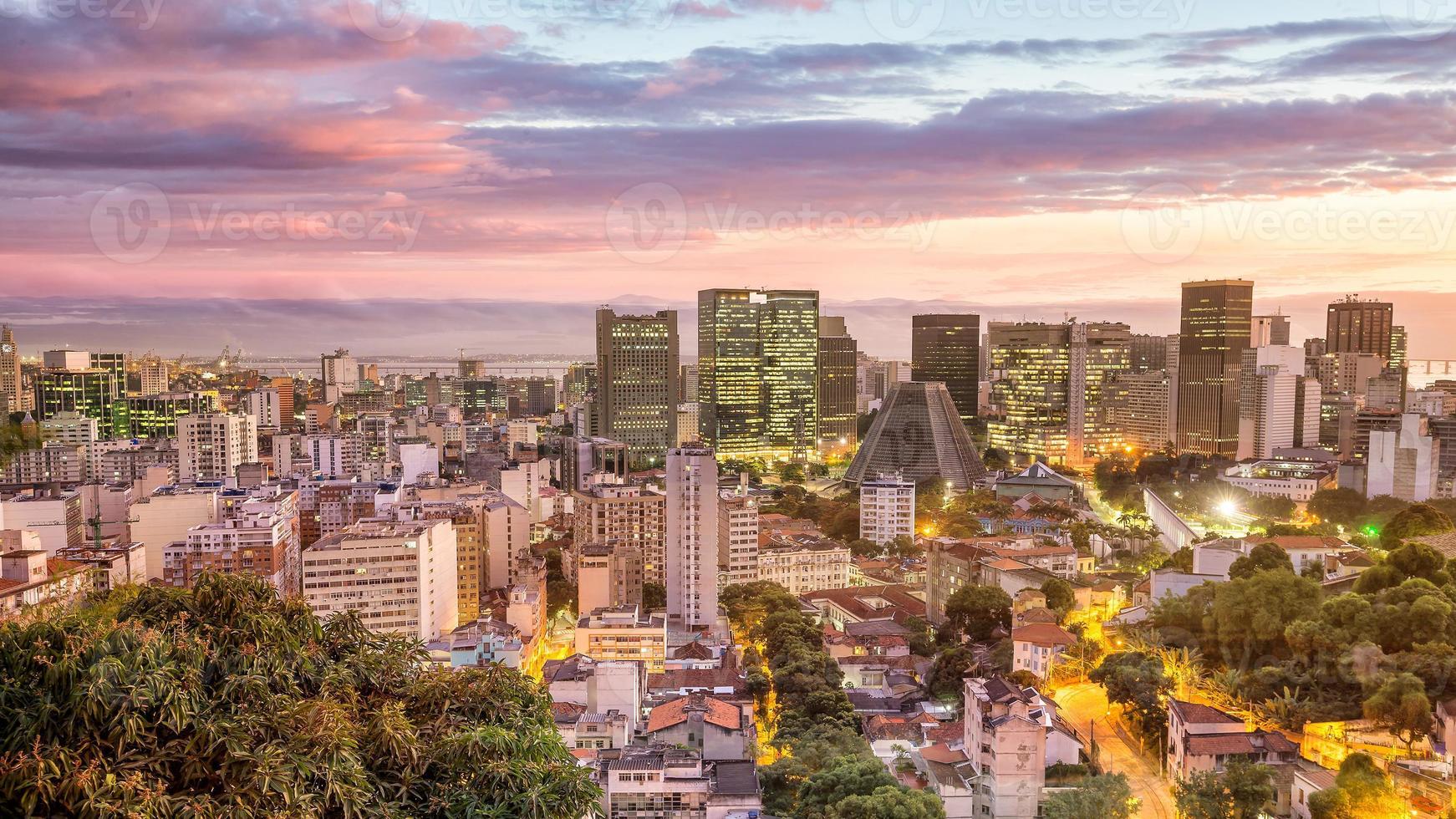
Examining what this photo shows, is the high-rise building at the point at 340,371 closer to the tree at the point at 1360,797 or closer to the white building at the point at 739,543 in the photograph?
the white building at the point at 739,543

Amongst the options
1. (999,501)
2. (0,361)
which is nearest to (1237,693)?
(999,501)

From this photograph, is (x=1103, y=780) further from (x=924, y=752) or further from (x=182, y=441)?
(x=182, y=441)

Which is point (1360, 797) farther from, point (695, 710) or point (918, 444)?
point (918, 444)

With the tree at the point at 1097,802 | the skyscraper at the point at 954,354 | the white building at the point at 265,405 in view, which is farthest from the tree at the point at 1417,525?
the white building at the point at 265,405

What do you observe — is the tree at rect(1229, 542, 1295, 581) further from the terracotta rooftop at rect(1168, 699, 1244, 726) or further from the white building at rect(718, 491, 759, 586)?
the white building at rect(718, 491, 759, 586)

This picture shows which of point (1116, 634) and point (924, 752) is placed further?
point (1116, 634)
